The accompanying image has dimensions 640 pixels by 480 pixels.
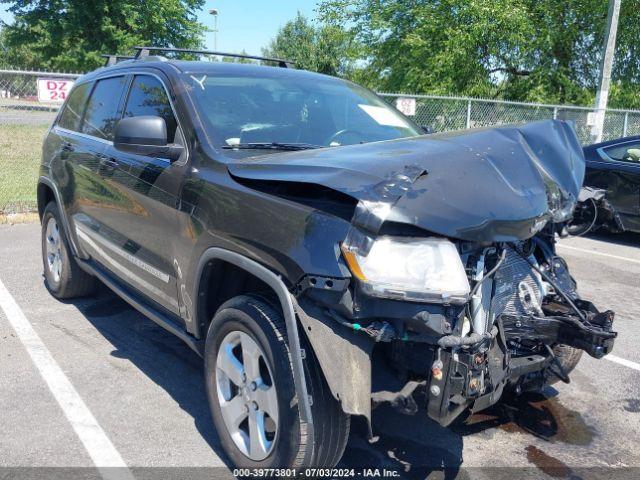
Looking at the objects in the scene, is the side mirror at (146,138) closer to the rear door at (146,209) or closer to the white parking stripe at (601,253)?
the rear door at (146,209)

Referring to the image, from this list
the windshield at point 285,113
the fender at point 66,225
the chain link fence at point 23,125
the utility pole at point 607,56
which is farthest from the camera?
the utility pole at point 607,56

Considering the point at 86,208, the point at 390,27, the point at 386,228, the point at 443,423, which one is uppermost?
the point at 390,27

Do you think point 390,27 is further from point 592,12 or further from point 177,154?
point 177,154

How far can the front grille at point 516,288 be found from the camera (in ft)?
9.53

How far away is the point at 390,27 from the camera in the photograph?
2131 cm

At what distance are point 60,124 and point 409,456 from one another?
4.15 metres

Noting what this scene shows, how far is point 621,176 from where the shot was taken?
8.62 metres

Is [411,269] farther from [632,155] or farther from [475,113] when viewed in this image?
[475,113]

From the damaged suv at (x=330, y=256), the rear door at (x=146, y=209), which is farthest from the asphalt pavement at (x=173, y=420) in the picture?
the rear door at (x=146, y=209)

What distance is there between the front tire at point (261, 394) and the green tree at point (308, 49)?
34.8 meters

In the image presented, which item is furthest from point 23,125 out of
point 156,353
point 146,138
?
point 146,138

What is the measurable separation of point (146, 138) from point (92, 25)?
105ft

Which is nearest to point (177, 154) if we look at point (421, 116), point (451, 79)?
point (421, 116)

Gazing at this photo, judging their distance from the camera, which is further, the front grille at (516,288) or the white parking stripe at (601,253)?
the white parking stripe at (601,253)
